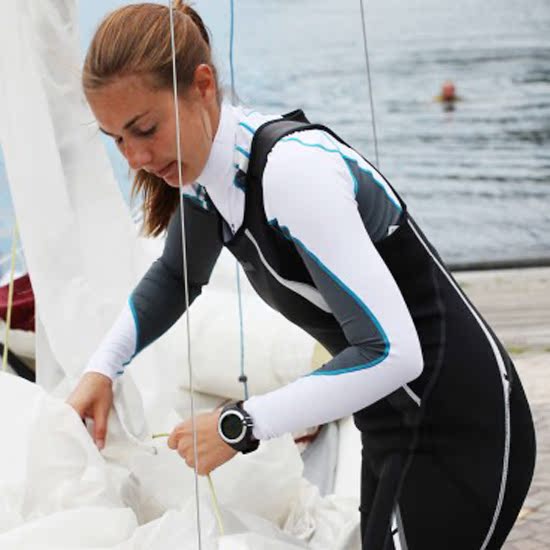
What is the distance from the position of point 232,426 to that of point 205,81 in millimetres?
485

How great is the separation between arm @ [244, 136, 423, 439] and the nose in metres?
0.18

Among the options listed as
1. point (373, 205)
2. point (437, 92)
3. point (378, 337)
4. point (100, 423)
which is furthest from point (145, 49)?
point (437, 92)

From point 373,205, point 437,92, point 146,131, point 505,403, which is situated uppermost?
point 146,131

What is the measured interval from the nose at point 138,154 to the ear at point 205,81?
0.12 meters

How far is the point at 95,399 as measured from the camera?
2393mm

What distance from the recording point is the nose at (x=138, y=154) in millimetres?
1899

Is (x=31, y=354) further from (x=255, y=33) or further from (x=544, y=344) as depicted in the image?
(x=255, y=33)

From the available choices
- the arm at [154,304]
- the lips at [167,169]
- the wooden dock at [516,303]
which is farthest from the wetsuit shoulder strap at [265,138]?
the wooden dock at [516,303]

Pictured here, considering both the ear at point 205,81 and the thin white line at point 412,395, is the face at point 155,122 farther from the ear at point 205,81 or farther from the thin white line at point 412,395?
the thin white line at point 412,395

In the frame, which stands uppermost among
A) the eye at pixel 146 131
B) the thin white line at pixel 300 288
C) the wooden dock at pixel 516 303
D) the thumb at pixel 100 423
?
the eye at pixel 146 131

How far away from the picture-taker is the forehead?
189 cm

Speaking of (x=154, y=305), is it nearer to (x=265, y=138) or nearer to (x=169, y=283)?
(x=169, y=283)

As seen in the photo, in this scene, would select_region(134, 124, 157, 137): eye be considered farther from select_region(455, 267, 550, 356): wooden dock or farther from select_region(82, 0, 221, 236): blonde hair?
select_region(455, 267, 550, 356): wooden dock

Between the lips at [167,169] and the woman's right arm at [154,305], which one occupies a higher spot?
the lips at [167,169]
